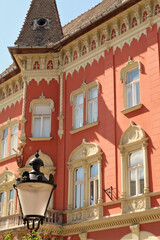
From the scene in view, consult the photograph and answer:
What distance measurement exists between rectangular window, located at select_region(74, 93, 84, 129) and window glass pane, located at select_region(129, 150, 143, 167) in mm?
3749

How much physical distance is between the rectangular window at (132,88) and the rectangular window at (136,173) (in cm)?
226

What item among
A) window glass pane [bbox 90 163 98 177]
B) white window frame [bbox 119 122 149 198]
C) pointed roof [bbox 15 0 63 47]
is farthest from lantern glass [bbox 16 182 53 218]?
pointed roof [bbox 15 0 63 47]

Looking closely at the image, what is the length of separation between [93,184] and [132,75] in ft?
16.5

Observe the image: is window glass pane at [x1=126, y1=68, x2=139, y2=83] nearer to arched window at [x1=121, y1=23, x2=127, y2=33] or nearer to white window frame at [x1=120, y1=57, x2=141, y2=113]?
white window frame at [x1=120, y1=57, x2=141, y2=113]

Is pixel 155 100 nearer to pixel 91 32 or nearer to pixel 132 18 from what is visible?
pixel 132 18

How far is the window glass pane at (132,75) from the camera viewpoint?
18531 mm

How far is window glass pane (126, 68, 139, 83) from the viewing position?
18.5 metres

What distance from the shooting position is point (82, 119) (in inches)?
803

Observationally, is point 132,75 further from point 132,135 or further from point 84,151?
point 84,151

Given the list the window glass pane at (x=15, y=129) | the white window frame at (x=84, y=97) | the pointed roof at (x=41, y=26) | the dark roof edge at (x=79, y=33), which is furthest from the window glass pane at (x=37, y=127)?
the pointed roof at (x=41, y=26)

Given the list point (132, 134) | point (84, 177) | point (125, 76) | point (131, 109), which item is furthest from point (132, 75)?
point (84, 177)

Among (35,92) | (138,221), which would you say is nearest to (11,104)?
(35,92)

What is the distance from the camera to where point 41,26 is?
80.0 feet

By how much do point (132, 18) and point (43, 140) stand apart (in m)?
7.14
